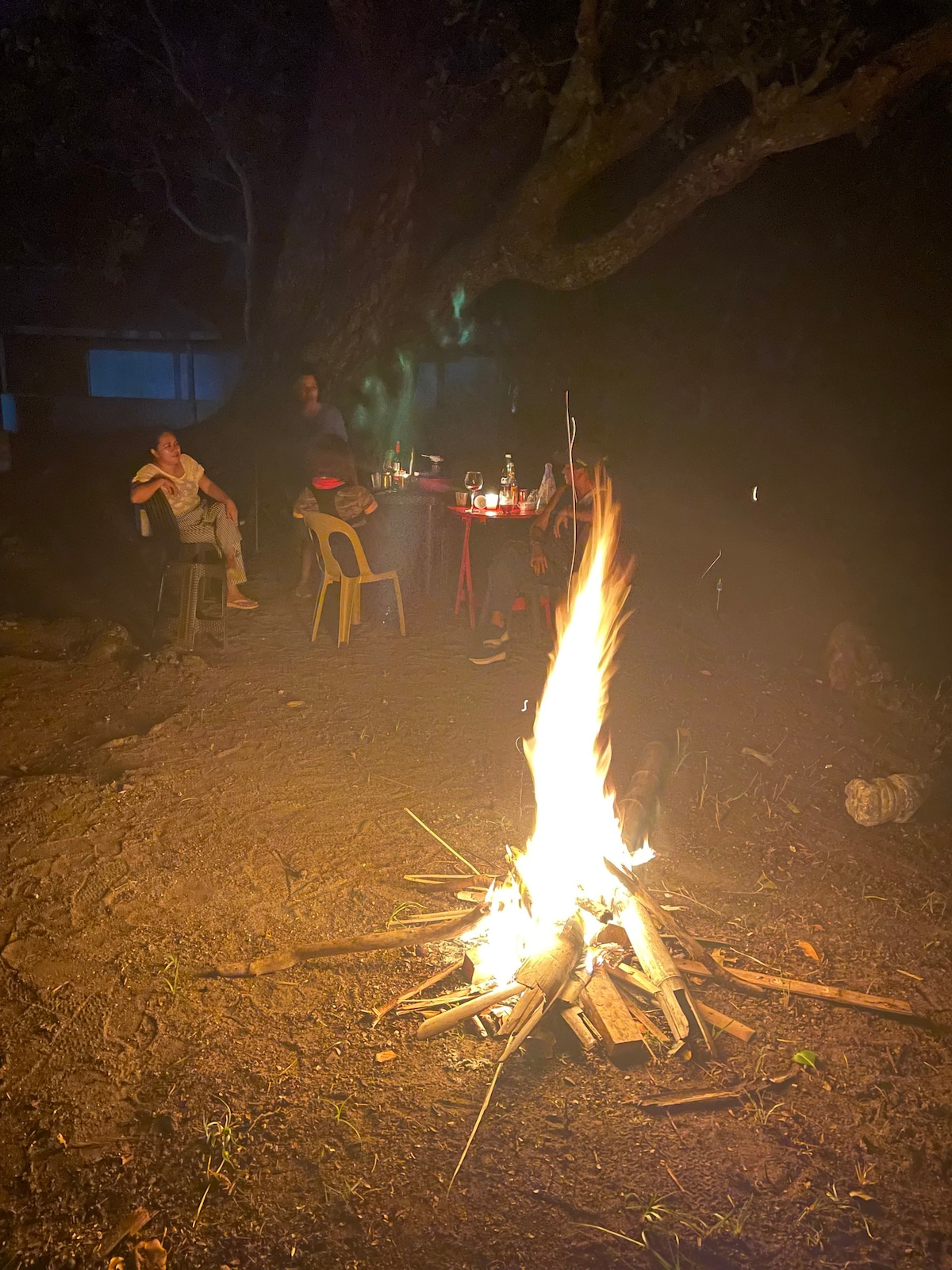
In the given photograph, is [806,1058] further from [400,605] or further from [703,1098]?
[400,605]

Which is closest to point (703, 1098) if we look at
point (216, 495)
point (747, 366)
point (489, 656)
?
point (489, 656)

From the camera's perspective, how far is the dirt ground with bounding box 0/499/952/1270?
252cm

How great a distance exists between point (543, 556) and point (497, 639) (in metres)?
0.79

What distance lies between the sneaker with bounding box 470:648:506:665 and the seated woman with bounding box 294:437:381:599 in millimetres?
1228

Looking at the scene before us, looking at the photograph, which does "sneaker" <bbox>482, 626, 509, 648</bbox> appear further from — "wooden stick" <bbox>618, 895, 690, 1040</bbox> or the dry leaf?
the dry leaf

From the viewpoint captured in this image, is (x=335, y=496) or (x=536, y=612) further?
(x=536, y=612)

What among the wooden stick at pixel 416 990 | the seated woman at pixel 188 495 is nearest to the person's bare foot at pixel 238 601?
the seated woman at pixel 188 495

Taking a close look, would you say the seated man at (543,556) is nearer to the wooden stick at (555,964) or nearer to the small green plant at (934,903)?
the small green plant at (934,903)

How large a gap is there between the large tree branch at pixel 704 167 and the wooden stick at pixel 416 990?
7999 millimetres

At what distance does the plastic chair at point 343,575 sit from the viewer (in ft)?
22.6

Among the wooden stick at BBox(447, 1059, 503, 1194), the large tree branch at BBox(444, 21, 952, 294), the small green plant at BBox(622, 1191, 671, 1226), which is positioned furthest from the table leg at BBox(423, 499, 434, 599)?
the small green plant at BBox(622, 1191, 671, 1226)

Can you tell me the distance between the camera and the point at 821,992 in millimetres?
3459

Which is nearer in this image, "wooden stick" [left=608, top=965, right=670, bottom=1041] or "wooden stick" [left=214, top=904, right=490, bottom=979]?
"wooden stick" [left=608, top=965, right=670, bottom=1041]

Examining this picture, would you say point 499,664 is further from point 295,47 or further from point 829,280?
point 829,280
